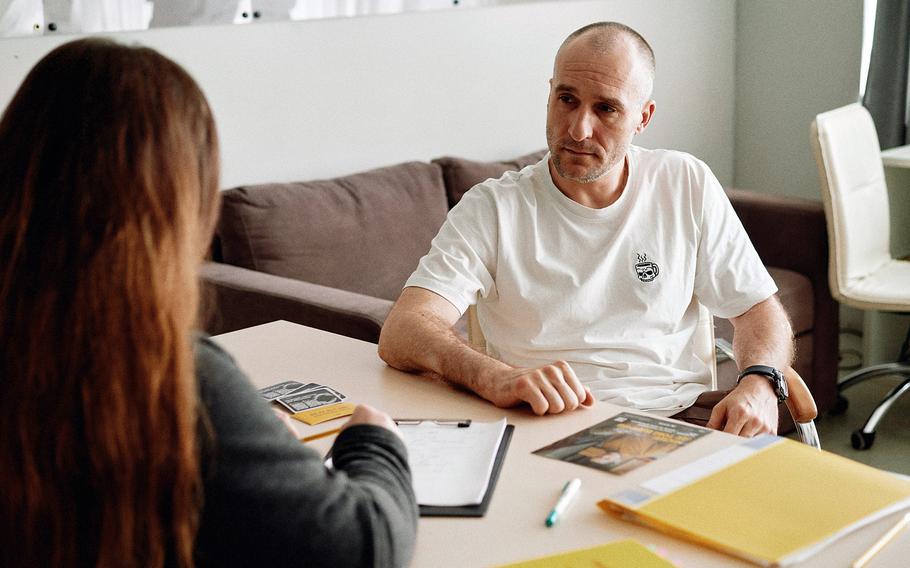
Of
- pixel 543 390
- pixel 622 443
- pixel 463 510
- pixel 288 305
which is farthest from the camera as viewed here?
pixel 288 305

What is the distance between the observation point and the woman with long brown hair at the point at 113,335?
0.87 metres

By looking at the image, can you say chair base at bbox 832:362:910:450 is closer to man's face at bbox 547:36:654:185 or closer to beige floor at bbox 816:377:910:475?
beige floor at bbox 816:377:910:475

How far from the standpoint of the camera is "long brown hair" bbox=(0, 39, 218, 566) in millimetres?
871

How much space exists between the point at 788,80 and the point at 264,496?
4.11m

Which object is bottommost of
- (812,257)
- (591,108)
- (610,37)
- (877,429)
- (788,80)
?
(877,429)

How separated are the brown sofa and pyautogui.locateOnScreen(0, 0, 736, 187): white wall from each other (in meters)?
0.16

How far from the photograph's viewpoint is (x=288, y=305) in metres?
2.71

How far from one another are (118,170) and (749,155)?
426 cm

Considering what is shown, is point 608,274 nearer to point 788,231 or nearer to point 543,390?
point 543,390

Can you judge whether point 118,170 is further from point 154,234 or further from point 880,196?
point 880,196

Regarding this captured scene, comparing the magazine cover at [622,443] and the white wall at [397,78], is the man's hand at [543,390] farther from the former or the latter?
the white wall at [397,78]

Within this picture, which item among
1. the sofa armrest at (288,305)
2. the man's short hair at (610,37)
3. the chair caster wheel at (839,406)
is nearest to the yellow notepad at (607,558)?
the man's short hair at (610,37)

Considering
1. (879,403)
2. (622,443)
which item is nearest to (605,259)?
(622,443)

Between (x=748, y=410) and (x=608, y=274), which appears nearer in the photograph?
(x=748, y=410)
